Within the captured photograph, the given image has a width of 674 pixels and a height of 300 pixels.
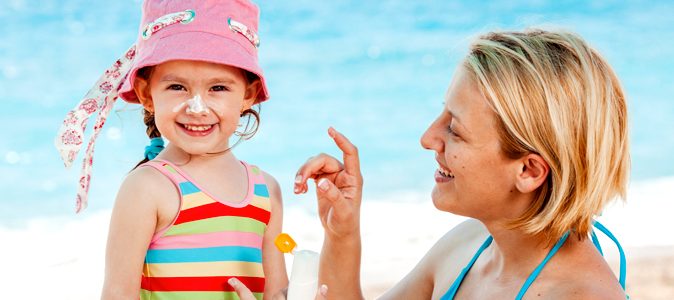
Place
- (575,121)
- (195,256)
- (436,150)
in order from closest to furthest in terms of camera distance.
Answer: (575,121) < (195,256) < (436,150)

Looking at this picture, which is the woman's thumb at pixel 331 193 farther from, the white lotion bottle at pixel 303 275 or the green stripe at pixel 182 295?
the green stripe at pixel 182 295

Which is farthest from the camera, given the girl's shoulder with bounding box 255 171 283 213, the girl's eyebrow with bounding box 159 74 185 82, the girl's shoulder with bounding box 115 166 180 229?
the girl's shoulder with bounding box 255 171 283 213

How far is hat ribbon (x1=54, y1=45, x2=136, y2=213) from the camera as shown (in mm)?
2076

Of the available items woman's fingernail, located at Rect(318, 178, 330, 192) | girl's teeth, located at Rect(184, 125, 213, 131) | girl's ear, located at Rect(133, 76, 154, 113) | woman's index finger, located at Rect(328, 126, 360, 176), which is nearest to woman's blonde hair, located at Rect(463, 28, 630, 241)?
woman's index finger, located at Rect(328, 126, 360, 176)

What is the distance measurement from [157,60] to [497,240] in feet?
4.47

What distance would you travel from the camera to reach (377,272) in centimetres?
606

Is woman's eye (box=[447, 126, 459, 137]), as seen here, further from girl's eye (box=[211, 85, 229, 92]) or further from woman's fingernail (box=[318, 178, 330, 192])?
girl's eye (box=[211, 85, 229, 92])

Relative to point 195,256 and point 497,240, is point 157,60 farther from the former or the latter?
point 497,240

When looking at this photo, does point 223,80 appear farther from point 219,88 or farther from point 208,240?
point 208,240

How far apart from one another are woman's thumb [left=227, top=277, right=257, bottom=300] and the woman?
394mm

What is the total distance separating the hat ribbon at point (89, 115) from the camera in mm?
2076

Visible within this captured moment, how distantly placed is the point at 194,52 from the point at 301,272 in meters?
0.82

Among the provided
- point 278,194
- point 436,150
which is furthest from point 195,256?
point 436,150

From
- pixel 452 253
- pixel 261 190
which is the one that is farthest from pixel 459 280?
pixel 261 190
